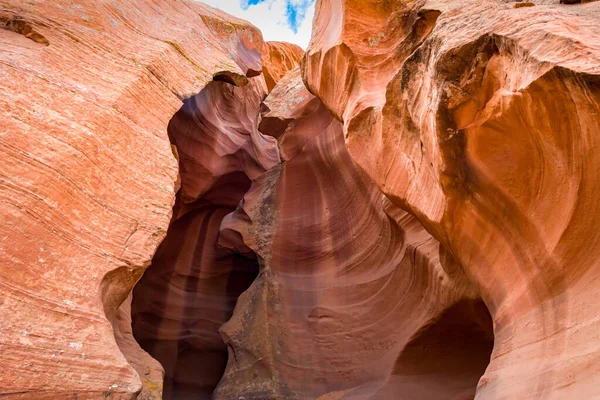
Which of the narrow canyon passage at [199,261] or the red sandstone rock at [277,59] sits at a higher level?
the red sandstone rock at [277,59]

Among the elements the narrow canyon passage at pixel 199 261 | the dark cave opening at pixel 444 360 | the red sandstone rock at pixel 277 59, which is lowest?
the dark cave opening at pixel 444 360

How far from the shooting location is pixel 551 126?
370 centimetres

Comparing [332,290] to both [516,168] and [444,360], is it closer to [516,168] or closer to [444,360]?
[444,360]

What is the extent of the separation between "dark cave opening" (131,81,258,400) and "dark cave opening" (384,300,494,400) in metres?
4.42

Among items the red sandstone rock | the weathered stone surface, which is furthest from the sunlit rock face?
the red sandstone rock

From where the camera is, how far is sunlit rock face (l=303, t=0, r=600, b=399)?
3443 mm

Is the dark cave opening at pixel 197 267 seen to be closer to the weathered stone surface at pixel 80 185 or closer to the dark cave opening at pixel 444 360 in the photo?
the weathered stone surface at pixel 80 185

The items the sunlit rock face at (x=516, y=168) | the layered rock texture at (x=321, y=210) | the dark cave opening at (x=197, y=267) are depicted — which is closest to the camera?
the sunlit rock face at (x=516, y=168)

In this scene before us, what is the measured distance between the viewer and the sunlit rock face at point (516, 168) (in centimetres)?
344

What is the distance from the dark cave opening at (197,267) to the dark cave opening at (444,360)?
442 cm

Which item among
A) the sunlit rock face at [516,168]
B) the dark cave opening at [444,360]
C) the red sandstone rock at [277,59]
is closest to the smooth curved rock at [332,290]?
the dark cave opening at [444,360]

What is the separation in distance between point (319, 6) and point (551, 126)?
6.90 m

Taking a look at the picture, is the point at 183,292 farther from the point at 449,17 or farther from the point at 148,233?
the point at 449,17

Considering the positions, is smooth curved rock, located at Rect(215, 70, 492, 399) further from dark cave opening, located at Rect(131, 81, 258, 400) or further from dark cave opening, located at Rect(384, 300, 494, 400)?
dark cave opening, located at Rect(131, 81, 258, 400)
